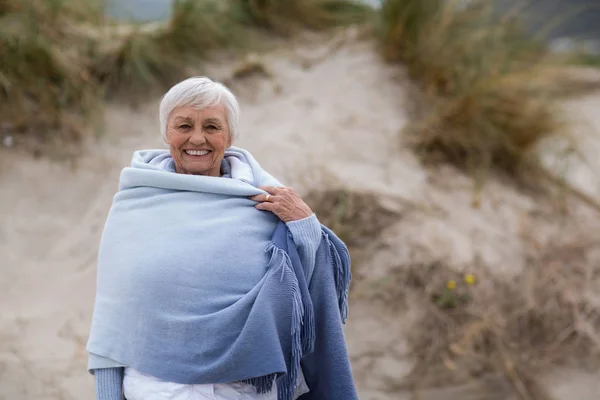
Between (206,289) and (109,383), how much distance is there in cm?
44

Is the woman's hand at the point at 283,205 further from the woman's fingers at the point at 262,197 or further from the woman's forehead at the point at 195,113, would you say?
the woman's forehead at the point at 195,113

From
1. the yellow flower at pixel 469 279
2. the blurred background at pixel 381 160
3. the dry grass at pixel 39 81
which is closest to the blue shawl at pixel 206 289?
the blurred background at pixel 381 160

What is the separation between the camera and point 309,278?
2.41 meters

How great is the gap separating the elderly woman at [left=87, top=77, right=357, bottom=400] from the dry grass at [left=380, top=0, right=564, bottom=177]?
3.26 metres

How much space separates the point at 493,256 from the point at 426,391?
1.21 m

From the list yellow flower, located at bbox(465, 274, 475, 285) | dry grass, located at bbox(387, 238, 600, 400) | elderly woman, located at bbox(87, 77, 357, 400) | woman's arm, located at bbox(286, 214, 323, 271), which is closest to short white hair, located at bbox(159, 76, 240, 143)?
elderly woman, located at bbox(87, 77, 357, 400)

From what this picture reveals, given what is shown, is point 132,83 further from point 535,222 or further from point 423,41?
point 535,222

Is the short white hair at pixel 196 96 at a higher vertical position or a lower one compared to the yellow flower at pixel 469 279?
higher

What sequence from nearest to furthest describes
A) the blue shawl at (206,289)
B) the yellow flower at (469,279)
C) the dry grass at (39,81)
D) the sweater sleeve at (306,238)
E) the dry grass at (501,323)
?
the blue shawl at (206,289) < the sweater sleeve at (306,238) < the dry grass at (501,323) < the yellow flower at (469,279) < the dry grass at (39,81)

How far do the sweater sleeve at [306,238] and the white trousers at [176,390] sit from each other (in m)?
0.45

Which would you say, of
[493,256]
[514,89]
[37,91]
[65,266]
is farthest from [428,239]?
[37,91]

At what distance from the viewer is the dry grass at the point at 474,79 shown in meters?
5.47

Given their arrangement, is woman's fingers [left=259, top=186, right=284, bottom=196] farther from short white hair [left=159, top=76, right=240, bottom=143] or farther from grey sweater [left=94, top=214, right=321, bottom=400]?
short white hair [left=159, top=76, right=240, bottom=143]

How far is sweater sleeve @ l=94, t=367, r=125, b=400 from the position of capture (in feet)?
7.50
